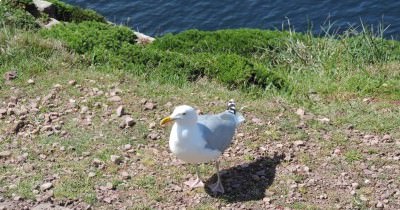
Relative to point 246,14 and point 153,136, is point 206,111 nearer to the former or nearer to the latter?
point 153,136

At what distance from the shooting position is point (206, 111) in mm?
9875

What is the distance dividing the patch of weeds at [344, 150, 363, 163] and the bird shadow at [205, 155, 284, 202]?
0.78m

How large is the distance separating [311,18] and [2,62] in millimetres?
11392

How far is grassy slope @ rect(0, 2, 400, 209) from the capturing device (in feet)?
26.3

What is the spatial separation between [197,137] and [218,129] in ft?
1.34

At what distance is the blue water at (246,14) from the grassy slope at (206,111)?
7.98 m

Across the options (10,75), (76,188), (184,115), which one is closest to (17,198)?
(76,188)

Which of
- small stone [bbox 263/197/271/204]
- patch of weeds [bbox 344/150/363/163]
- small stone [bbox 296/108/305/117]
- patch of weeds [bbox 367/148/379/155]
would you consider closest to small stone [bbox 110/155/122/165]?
small stone [bbox 263/197/271/204]

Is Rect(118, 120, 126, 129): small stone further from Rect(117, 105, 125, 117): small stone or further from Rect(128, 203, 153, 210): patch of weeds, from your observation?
Rect(128, 203, 153, 210): patch of weeds

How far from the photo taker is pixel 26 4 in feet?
47.7

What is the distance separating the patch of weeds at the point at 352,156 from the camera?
855 cm

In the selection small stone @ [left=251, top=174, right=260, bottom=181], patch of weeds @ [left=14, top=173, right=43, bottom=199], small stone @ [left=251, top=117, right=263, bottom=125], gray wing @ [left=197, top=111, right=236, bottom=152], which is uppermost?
gray wing @ [left=197, top=111, right=236, bottom=152]

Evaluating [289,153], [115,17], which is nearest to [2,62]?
[289,153]

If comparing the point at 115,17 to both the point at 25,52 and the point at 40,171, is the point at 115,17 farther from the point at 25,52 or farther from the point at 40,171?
the point at 40,171
